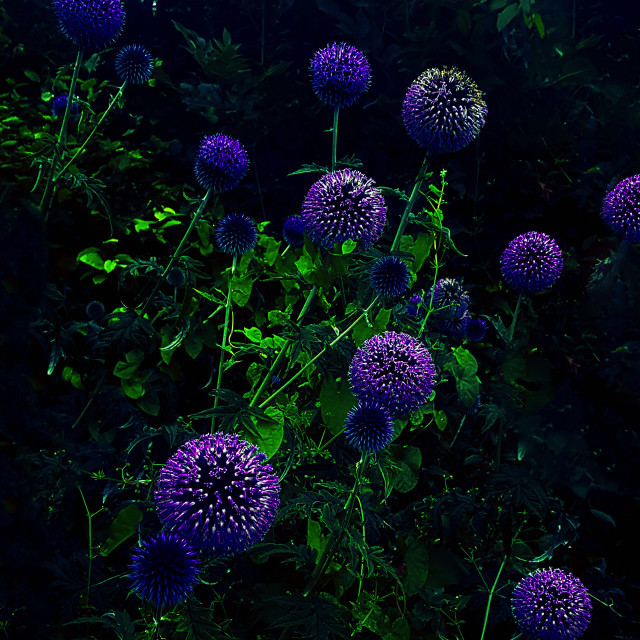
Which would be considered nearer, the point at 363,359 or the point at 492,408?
the point at 363,359

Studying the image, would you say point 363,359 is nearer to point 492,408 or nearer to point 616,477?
point 492,408

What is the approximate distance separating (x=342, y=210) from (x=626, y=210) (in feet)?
3.85

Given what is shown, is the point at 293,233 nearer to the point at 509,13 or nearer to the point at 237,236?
the point at 237,236

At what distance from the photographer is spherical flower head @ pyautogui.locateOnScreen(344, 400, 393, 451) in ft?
5.72

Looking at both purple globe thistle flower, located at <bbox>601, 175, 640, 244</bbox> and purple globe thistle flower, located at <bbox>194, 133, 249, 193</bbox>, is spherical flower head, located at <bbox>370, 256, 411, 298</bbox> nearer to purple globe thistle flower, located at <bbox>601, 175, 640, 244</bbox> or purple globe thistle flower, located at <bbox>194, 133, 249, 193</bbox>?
purple globe thistle flower, located at <bbox>194, 133, 249, 193</bbox>

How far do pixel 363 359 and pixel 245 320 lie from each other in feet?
3.22

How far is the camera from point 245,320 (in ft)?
8.92

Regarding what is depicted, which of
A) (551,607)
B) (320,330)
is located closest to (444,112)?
(320,330)

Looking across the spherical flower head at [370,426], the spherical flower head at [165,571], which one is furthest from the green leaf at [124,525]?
the spherical flower head at [370,426]

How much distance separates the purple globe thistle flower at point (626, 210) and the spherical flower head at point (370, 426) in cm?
128

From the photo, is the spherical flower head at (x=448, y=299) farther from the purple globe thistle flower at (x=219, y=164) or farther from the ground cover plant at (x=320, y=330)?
the purple globe thistle flower at (x=219, y=164)

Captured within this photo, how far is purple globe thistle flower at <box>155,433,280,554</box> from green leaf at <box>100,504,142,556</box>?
462mm

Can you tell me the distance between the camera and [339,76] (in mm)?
2303

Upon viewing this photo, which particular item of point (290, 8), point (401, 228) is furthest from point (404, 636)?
point (290, 8)
